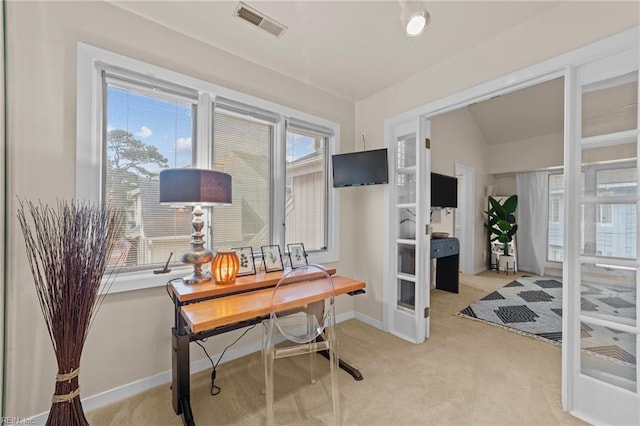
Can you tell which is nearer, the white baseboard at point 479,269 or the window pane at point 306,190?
the window pane at point 306,190

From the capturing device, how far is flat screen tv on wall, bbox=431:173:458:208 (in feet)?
13.0

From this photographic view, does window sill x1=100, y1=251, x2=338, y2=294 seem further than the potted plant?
No

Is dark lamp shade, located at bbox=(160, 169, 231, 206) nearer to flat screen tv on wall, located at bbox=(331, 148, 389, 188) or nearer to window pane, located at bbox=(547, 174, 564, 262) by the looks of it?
flat screen tv on wall, located at bbox=(331, 148, 389, 188)

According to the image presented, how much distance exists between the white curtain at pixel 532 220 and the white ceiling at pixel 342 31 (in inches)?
181

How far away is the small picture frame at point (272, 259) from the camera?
7.31 ft

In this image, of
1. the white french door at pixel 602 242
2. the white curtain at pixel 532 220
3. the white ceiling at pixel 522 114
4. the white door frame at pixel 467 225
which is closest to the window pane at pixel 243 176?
the white french door at pixel 602 242

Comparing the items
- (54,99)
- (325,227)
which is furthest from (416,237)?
(54,99)

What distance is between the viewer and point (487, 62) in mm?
2080

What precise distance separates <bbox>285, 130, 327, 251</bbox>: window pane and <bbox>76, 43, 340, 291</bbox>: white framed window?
11 mm

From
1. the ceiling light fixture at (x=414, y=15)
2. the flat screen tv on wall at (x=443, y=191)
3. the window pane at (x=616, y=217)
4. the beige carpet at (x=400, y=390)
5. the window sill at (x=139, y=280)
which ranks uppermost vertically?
the ceiling light fixture at (x=414, y=15)

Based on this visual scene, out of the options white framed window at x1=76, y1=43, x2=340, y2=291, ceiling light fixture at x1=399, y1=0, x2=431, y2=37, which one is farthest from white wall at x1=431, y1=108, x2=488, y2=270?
ceiling light fixture at x1=399, y1=0, x2=431, y2=37

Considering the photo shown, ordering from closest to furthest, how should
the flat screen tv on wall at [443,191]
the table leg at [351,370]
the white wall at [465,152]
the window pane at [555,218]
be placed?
the table leg at [351,370], the flat screen tv on wall at [443,191], the white wall at [465,152], the window pane at [555,218]

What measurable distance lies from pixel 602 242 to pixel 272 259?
7.35ft

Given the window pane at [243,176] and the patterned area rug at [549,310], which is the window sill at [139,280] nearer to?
the window pane at [243,176]
